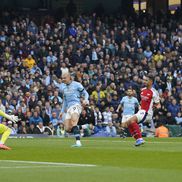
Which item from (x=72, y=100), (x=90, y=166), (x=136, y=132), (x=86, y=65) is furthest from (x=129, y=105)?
(x=90, y=166)

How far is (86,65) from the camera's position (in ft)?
134

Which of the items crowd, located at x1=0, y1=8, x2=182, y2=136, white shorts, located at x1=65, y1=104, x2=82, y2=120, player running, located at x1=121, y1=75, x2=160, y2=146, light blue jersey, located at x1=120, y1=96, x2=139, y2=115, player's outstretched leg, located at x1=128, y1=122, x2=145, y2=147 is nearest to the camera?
player's outstretched leg, located at x1=128, y1=122, x2=145, y2=147

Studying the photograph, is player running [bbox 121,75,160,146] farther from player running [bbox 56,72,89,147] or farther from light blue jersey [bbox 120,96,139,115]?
light blue jersey [bbox 120,96,139,115]

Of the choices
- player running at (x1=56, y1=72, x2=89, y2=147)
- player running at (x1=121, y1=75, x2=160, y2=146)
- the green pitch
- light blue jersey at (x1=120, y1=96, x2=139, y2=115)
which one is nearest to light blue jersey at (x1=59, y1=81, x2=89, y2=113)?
player running at (x1=56, y1=72, x2=89, y2=147)

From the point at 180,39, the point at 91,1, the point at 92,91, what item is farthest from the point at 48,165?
the point at 91,1

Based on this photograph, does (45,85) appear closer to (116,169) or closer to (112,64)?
(112,64)

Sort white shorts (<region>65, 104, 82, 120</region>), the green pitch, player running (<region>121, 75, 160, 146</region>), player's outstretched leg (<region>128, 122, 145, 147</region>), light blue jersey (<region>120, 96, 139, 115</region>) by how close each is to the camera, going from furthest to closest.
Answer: light blue jersey (<region>120, 96, 139, 115</region>) → white shorts (<region>65, 104, 82, 120</region>) → player running (<region>121, 75, 160, 146</region>) → player's outstretched leg (<region>128, 122, 145, 147</region>) → the green pitch

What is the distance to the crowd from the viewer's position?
36719 millimetres

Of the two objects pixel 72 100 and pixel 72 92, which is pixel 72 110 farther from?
pixel 72 92

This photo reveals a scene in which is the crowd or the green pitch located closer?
the green pitch

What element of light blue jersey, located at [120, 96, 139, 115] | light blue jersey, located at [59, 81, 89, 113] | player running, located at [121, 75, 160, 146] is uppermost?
light blue jersey, located at [59, 81, 89, 113]

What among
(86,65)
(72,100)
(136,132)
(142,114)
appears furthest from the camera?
(86,65)

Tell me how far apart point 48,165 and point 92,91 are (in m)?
23.3

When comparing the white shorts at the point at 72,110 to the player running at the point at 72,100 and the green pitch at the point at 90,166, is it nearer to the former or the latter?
the player running at the point at 72,100
